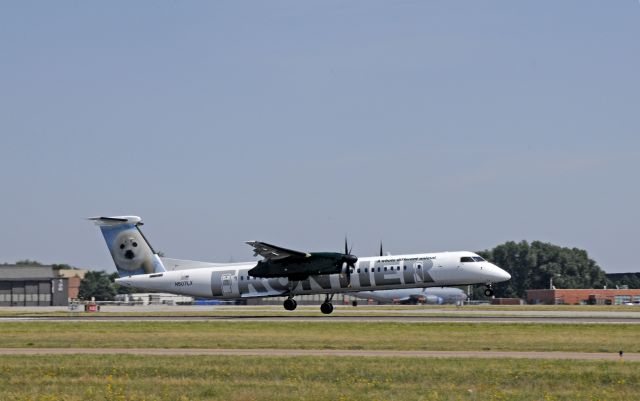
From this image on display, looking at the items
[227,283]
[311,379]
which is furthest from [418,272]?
[311,379]

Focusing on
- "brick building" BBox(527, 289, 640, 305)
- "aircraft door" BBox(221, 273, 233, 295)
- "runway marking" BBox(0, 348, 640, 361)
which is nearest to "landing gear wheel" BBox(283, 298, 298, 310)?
"aircraft door" BBox(221, 273, 233, 295)

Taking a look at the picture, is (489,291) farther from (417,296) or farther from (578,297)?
(578,297)

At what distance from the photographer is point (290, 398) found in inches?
843

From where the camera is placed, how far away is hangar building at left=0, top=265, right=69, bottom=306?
425 feet

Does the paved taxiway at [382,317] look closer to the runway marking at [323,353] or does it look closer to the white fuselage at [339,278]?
the white fuselage at [339,278]

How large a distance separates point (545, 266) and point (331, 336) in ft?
454

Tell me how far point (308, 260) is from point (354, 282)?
3353mm

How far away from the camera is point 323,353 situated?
105 ft

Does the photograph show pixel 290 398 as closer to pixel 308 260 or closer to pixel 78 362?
pixel 78 362

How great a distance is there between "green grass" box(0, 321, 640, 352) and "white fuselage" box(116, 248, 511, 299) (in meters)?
8.43

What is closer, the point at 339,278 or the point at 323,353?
the point at 323,353

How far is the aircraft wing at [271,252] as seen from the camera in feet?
190

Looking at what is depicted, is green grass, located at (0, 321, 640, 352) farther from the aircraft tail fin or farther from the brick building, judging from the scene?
the brick building

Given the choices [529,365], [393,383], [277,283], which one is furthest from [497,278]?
[393,383]
